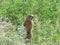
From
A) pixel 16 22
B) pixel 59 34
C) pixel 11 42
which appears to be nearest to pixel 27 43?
pixel 11 42

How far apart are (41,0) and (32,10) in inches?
19.1

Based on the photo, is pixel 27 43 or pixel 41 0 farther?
pixel 41 0

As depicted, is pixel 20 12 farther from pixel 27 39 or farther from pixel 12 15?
pixel 27 39

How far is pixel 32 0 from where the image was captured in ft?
37.9

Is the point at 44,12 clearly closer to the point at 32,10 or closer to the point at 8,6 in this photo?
the point at 32,10

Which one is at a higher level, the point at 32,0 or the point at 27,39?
the point at 32,0

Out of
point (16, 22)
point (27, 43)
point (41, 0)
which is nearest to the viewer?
point (27, 43)

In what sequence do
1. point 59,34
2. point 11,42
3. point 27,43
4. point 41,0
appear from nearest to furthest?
point 11,42 < point 27,43 < point 59,34 < point 41,0

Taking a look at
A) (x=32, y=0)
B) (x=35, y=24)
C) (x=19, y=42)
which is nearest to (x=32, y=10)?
(x=32, y=0)

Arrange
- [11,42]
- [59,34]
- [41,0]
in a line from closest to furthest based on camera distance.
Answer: [11,42] < [59,34] < [41,0]

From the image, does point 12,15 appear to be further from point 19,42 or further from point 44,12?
point 19,42

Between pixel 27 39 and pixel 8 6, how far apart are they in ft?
9.00

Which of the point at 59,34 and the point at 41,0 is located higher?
the point at 41,0

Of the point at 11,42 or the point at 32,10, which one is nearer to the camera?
the point at 11,42
